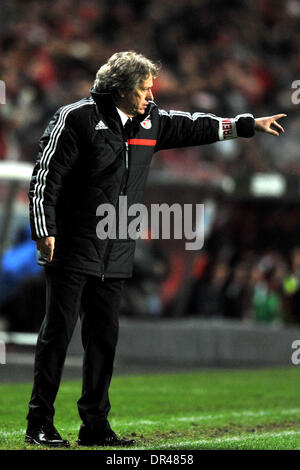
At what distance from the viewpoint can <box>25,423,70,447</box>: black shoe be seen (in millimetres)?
5559

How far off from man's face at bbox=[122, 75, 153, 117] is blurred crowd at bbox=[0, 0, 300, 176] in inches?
479

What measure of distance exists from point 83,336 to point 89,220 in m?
0.71

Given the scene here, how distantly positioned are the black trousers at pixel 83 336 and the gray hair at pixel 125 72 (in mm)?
1083

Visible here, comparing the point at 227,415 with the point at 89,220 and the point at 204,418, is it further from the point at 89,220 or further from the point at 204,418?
the point at 89,220

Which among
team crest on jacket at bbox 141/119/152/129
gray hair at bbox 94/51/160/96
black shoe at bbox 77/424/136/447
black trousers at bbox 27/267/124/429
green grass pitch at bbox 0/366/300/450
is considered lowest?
green grass pitch at bbox 0/366/300/450

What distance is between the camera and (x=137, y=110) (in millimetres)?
5754

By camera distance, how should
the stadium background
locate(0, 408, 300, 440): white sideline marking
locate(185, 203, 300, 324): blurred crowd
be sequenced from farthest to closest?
locate(185, 203, 300, 324): blurred crowd < the stadium background < locate(0, 408, 300, 440): white sideline marking

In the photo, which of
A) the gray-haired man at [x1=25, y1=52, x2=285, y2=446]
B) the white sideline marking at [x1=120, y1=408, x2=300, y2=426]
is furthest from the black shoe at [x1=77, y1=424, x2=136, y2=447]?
the white sideline marking at [x1=120, y1=408, x2=300, y2=426]

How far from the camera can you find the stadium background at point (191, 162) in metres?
16.0

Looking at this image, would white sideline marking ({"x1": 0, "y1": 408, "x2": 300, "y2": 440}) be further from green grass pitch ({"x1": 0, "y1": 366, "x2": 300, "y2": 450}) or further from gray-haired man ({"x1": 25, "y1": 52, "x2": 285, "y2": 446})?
gray-haired man ({"x1": 25, "y1": 52, "x2": 285, "y2": 446})

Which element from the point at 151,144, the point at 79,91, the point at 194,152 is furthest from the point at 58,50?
the point at 151,144

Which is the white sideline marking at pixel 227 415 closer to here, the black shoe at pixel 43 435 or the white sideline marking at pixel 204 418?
the white sideline marking at pixel 204 418

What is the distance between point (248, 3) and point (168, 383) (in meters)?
14.2

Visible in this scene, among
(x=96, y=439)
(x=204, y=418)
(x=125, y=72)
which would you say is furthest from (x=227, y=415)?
(x=125, y=72)
